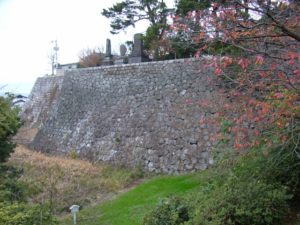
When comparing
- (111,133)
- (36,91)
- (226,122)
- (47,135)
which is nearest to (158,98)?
(111,133)

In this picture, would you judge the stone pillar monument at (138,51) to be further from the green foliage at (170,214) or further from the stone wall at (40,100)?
the green foliage at (170,214)

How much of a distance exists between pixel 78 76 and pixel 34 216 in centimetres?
1195

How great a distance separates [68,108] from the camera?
16.9 metres

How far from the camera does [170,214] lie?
5.73 m

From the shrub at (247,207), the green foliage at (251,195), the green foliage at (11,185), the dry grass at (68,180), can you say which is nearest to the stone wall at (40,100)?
the dry grass at (68,180)

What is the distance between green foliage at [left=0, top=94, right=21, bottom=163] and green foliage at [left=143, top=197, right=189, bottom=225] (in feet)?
14.1

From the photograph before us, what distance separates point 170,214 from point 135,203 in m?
3.73

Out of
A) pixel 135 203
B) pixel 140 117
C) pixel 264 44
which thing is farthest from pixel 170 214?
pixel 140 117

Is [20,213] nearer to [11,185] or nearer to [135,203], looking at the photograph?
[11,185]

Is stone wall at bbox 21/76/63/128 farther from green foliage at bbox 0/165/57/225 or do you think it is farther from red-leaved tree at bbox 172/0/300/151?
red-leaved tree at bbox 172/0/300/151

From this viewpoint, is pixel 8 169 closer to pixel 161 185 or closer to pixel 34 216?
pixel 34 216

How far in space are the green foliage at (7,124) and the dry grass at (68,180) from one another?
46.7 inches

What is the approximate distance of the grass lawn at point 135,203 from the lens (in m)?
8.21

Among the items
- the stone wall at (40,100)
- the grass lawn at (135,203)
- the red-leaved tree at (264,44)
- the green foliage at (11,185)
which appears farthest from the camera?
the stone wall at (40,100)
